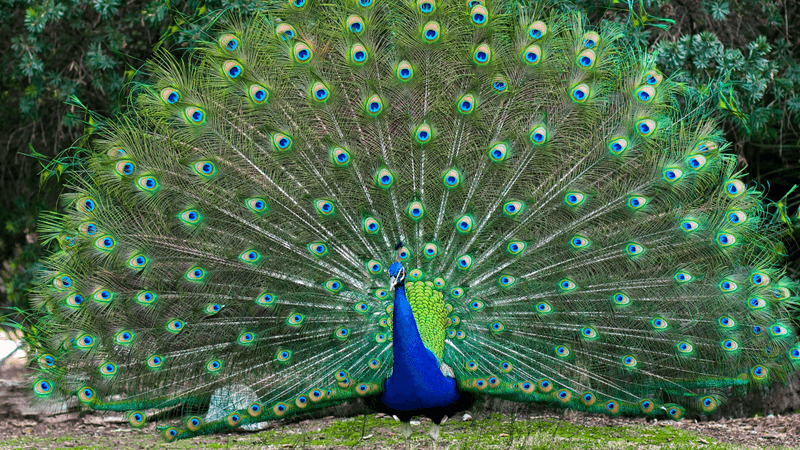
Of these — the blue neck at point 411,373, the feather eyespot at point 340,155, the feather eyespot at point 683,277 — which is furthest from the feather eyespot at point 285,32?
the feather eyespot at point 683,277

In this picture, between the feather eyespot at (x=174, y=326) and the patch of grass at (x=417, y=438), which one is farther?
the patch of grass at (x=417, y=438)

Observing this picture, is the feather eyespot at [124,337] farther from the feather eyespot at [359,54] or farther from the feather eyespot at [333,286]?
the feather eyespot at [359,54]

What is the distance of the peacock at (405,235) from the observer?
443cm

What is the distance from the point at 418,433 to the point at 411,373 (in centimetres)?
237

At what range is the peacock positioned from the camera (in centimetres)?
443

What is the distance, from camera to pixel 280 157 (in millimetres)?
4531

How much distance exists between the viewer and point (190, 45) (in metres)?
6.15

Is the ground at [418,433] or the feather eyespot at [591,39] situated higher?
the feather eyespot at [591,39]

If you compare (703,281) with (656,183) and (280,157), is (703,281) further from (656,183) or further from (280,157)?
(280,157)

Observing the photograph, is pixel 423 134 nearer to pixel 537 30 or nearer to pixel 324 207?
pixel 324 207

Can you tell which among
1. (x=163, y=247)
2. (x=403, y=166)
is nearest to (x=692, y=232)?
(x=403, y=166)

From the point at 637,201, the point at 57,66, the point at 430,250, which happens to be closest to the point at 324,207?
the point at 430,250

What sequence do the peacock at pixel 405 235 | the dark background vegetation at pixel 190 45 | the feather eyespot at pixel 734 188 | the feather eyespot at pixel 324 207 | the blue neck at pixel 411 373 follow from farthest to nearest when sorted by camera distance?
the dark background vegetation at pixel 190 45
the feather eyespot at pixel 734 188
the feather eyespot at pixel 324 207
the peacock at pixel 405 235
the blue neck at pixel 411 373

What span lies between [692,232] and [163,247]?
3.12 metres
